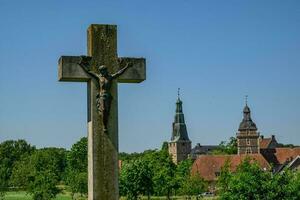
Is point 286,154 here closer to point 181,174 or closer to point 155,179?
point 181,174

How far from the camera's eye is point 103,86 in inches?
414

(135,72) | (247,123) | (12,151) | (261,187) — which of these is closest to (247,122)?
(247,123)

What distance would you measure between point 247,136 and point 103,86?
151 metres

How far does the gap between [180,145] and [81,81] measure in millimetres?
176672

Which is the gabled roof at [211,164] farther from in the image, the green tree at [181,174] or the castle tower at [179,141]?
the castle tower at [179,141]

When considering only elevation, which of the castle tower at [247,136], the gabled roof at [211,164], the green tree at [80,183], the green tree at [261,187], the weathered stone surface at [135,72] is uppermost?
the castle tower at [247,136]

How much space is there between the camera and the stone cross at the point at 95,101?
33.9 feet

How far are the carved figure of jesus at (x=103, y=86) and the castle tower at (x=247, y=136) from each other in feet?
486

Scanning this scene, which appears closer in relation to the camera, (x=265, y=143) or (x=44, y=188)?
(x=44, y=188)

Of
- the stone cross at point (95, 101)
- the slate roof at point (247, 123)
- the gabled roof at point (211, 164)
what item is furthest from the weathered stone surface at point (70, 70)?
the slate roof at point (247, 123)

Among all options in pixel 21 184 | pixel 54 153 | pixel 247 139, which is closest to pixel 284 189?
pixel 21 184

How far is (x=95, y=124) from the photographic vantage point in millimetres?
10453

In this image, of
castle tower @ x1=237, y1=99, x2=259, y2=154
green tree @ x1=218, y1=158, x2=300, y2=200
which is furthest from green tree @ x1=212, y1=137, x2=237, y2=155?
green tree @ x1=218, y1=158, x2=300, y2=200

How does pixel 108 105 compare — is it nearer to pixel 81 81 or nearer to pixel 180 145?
pixel 81 81
